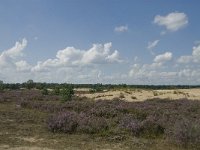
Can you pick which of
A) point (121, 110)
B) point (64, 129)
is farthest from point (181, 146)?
point (121, 110)

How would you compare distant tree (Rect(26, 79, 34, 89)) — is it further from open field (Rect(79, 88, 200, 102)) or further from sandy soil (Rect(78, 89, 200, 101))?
sandy soil (Rect(78, 89, 200, 101))

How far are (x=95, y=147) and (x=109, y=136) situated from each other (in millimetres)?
2468

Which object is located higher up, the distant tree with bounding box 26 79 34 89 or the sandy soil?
the distant tree with bounding box 26 79 34 89

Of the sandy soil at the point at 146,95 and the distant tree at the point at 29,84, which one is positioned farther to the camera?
the distant tree at the point at 29,84

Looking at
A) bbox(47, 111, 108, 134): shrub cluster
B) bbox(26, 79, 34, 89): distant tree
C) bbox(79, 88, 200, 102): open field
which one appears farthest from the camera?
bbox(26, 79, 34, 89): distant tree

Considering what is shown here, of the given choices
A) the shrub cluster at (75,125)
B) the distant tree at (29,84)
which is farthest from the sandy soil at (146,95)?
the distant tree at (29,84)

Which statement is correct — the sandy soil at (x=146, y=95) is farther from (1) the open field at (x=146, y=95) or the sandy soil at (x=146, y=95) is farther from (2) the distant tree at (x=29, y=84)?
(2) the distant tree at (x=29, y=84)

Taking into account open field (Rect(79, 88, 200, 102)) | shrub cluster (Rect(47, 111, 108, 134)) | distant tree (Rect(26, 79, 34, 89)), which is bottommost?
shrub cluster (Rect(47, 111, 108, 134))

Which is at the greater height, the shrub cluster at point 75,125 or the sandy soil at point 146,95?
the sandy soil at point 146,95

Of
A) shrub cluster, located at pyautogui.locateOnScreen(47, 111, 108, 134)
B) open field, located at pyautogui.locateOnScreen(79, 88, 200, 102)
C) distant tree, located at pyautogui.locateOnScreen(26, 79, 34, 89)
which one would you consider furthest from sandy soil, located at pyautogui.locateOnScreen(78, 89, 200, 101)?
distant tree, located at pyautogui.locateOnScreen(26, 79, 34, 89)

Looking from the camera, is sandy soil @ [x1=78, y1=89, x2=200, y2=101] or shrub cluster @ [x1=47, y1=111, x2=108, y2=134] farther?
sandy soil @ [x1=78, y1=89, x2=200, y2=101]

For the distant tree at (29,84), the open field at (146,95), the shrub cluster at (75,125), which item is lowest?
the shrub cluster at (75,125)

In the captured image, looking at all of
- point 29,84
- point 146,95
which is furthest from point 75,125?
point 29,84

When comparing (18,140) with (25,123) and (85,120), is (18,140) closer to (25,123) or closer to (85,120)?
(85,120)
